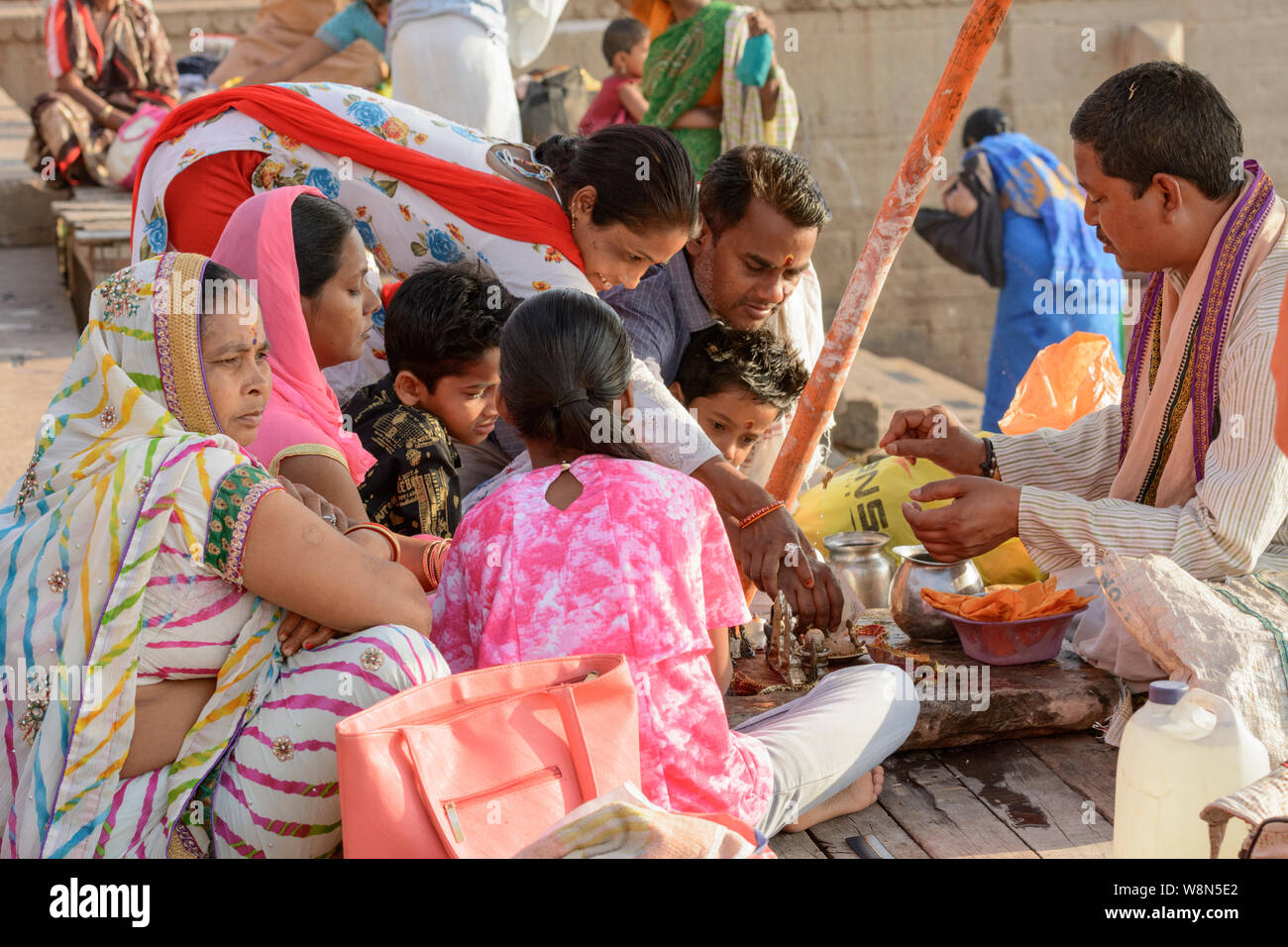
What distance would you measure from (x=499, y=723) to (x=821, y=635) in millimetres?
1477

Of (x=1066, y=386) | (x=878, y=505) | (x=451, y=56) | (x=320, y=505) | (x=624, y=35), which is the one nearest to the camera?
(x=320, y=505)

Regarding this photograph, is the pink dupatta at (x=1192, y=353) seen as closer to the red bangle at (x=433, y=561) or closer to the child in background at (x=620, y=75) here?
the red bangle at (x=433, y=561)

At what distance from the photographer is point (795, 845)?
9.11 ft

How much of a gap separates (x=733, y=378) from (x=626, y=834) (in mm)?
2224

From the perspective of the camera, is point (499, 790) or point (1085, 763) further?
point (1085, 763)

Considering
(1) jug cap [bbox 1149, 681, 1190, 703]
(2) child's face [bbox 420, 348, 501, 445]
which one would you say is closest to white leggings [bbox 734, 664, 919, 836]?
(1) jug cap [bbox 1149, 681, 1190, 703]

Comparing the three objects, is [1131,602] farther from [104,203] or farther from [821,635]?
[104,203]

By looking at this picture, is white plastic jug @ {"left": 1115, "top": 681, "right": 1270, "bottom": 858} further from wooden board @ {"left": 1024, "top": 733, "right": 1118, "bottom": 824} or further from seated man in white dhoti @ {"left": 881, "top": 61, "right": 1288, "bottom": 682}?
seated man in white dhoti @ {"left": 881, "top": 61, "right": 1288, "bottom": 682}

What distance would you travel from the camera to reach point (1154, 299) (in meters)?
3.47

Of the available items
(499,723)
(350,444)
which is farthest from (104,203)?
(499,723)

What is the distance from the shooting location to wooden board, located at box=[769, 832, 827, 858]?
273cm

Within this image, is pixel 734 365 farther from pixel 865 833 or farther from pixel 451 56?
pixel 451 56

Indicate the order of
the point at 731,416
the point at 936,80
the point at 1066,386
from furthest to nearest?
the point at 936,80 < the point at 1066,386 < the point at 731,416

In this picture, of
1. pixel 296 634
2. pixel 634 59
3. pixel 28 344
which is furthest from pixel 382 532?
pixel 634 59
